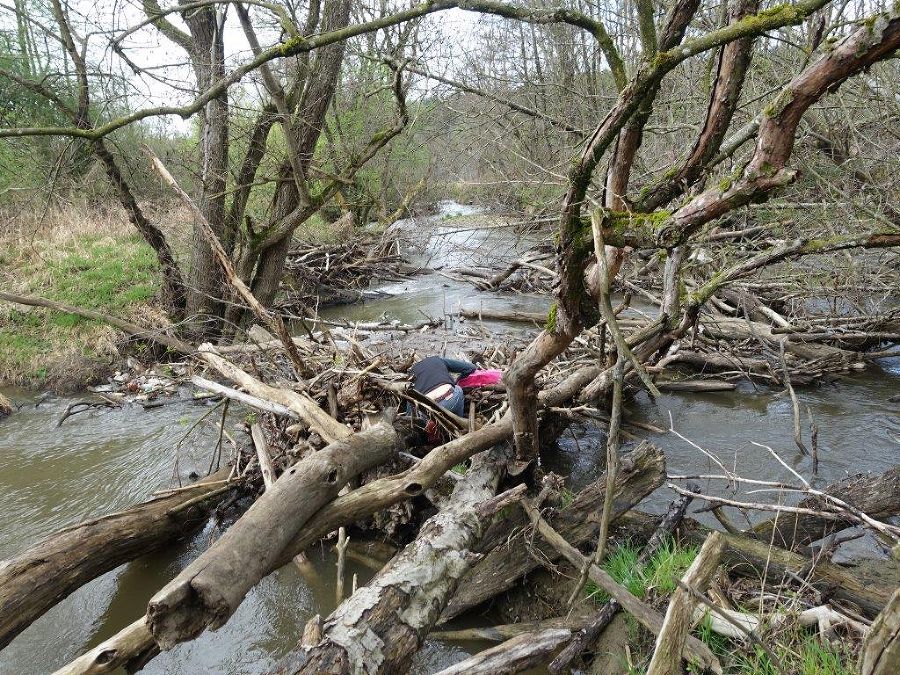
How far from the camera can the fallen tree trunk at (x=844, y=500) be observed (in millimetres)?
3121

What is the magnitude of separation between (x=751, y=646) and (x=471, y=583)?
1.56 meters

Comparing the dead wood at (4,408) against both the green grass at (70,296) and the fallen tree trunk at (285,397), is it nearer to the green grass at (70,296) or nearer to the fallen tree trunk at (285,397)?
the green grass at (70,296)

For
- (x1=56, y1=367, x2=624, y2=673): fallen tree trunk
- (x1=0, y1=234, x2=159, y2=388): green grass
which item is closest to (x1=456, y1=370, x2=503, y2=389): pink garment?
(x1=56, y1=367, x2=624, y2=673): fallen tree trunk

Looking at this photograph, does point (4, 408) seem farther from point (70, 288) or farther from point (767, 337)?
point (767, 337)

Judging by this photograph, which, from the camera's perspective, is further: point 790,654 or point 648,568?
point 648,568

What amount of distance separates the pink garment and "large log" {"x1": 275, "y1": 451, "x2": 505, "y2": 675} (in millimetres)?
1458

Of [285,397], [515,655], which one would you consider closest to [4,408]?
[285,397]

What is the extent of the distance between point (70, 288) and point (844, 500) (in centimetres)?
1092

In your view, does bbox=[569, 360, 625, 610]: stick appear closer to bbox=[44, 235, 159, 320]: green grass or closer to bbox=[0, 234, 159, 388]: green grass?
bbox=[0, 234, 159, 388]: green grass

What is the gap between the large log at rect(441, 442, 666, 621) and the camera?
3.44 metres

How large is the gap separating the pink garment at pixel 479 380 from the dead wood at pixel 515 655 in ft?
7.44

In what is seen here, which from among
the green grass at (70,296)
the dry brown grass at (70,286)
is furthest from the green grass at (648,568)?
the green grass at (70,296)

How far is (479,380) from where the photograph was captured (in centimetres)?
488

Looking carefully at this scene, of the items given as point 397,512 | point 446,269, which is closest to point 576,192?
point 397,512
